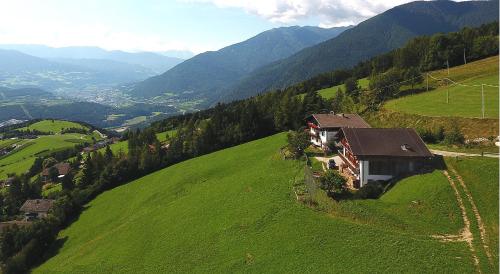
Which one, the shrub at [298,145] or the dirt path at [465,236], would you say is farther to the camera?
the shrub at [298,145]

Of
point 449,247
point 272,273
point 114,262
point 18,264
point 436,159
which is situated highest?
point 436,159

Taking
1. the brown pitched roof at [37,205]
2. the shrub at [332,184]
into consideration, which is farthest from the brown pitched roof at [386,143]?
the brown pitched roof at [37,205]

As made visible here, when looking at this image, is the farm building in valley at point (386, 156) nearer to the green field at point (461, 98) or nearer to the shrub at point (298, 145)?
the shrub at point (298, 145)

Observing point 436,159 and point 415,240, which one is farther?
point 436,159

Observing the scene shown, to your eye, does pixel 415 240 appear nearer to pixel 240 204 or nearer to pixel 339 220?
pixel 339 220

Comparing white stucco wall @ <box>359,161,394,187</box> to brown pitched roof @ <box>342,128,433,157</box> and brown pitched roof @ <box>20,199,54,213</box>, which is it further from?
brown pitched roof @ <box>20,199,54,213</box>

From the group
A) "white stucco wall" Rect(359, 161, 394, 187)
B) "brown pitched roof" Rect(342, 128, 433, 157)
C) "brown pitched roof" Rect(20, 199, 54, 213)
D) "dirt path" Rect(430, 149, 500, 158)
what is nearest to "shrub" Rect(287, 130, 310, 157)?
"brown pitched roof" Rect(342, 128, 433, 157)

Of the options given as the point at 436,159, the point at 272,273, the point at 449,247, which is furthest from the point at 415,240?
the point at 436,159
